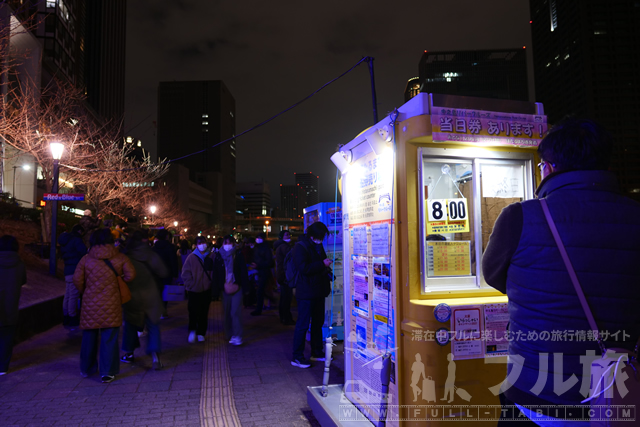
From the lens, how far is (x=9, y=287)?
17.5 feet

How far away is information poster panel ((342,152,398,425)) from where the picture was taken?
327 cm

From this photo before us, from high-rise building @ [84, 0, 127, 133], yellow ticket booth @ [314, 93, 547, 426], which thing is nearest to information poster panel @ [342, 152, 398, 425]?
yellow ticket booth @ [314, 93, 547, 426]

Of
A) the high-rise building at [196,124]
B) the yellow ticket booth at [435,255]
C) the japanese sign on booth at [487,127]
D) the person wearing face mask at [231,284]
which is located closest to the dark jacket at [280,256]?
the person wearing face mask at [231,284]

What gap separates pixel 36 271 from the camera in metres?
12.2

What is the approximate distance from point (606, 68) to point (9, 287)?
162607 millimetres

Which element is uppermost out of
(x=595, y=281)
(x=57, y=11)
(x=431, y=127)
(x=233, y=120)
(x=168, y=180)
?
(x=233, y=120)

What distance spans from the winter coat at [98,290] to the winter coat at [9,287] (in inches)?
43.1

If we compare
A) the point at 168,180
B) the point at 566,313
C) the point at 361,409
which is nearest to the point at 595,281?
the point at 566,313

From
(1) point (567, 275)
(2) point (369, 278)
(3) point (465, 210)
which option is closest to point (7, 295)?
(2) point (369, 278)

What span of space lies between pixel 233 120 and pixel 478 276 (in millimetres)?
176533

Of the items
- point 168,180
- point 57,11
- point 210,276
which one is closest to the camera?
point 210,276

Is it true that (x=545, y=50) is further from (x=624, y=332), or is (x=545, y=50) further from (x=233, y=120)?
(x=624, y=332)

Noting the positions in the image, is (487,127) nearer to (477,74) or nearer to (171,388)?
(171,388)

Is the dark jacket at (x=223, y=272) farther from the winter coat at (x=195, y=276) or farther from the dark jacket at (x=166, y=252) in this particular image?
the dark jacket at (x=166, y=252)
